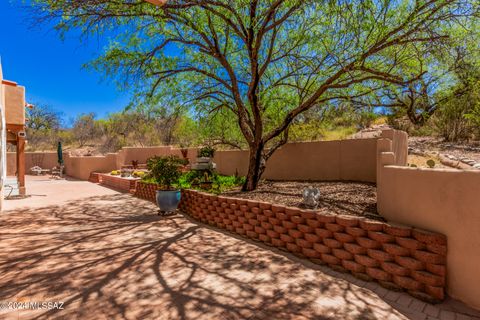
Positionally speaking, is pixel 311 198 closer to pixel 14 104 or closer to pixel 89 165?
pixel 14 104

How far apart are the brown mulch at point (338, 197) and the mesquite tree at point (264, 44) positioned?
3.32 feet

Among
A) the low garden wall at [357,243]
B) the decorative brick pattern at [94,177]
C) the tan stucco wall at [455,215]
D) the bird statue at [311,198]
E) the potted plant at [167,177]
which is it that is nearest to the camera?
the tan stucco wall at [455,215]

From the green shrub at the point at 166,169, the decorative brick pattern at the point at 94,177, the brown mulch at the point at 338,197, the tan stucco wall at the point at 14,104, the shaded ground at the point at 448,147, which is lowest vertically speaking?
the decorative brick pattern at the point at 94,177

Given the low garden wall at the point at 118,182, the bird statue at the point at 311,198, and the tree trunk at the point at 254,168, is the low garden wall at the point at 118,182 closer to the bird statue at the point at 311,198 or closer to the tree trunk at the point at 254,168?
the tree trunk at the point at 254,168

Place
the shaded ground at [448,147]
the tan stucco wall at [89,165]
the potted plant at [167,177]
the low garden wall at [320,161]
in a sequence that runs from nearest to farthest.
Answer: the low garden wall at [320,161]
the potted plant at [167,177]
the shaded ground at [448,147]
the tan stucco wall at [89,165]

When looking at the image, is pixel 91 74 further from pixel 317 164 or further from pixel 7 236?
pixel 317 164

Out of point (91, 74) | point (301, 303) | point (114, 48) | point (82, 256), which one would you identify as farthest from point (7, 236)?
point (301, 303)

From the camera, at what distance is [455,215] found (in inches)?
104

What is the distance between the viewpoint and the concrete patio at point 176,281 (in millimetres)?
2539

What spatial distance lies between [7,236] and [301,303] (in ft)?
18.0

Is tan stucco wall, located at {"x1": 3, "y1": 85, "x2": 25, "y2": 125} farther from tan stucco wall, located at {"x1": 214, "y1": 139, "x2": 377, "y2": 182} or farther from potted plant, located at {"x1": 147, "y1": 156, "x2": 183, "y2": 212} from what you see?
tan stucco wall, located at {"x1": 214, "y1": 139, "x2": 377, "y2": 182}

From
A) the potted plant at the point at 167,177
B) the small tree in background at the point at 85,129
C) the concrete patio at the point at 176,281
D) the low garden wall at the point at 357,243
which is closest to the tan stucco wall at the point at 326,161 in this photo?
the low garden wall at the point at 357,243

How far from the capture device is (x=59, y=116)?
3606cm

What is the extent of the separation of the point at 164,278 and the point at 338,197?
3.56m
